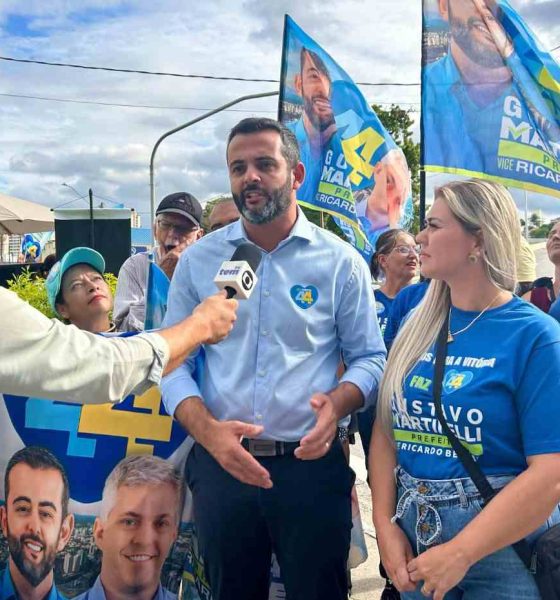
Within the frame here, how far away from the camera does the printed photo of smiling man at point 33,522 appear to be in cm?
254

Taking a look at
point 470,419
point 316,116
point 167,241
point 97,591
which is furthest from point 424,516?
point 316,116

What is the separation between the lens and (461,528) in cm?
203

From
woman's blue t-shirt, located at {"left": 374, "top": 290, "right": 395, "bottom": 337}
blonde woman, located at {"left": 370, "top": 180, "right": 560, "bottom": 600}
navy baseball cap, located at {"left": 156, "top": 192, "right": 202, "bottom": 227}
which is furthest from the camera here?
woman's blue t-shirt, located at {"left": 374, "top": 290, "right": 395, "bottom": 337}

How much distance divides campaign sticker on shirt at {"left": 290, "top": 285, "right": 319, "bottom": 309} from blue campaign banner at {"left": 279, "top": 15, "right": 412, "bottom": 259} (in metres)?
4.22

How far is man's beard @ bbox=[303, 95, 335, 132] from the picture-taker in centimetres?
683

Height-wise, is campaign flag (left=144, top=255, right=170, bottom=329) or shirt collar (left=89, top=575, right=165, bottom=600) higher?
campaign flag (left=144, top=255, right=170, bottom=329)

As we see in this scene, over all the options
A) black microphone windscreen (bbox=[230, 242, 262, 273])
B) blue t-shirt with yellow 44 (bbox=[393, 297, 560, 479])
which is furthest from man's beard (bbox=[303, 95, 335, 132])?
blue t-shirt with yellow 44 (bbox=[393, 297, 560, 479])

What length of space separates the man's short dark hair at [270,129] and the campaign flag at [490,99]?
209 centimetres

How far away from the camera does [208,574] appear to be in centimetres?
261

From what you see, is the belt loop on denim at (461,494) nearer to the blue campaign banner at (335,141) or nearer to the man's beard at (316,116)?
the blue campaign banner at (335,141)

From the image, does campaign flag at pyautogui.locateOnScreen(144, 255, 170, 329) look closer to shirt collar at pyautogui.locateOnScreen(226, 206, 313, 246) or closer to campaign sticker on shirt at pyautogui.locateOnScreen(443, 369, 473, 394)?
shirt collar at pyautogui.locateOnScreen(226, 206, 313, 246)

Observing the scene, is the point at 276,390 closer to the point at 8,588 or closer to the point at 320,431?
the point at 320,431

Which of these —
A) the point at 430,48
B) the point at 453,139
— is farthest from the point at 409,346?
the point at 430,48

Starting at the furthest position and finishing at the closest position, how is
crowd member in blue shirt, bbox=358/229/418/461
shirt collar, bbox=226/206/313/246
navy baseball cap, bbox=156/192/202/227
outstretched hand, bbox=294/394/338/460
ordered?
crowd member in blue shirt, bbox=358/229/418/461 < navy baseball cap, bbox=156/192/202/227 < shirt collar, bbox=226/206/313/246 < outstretched hand, bbox=294/394/338/460
